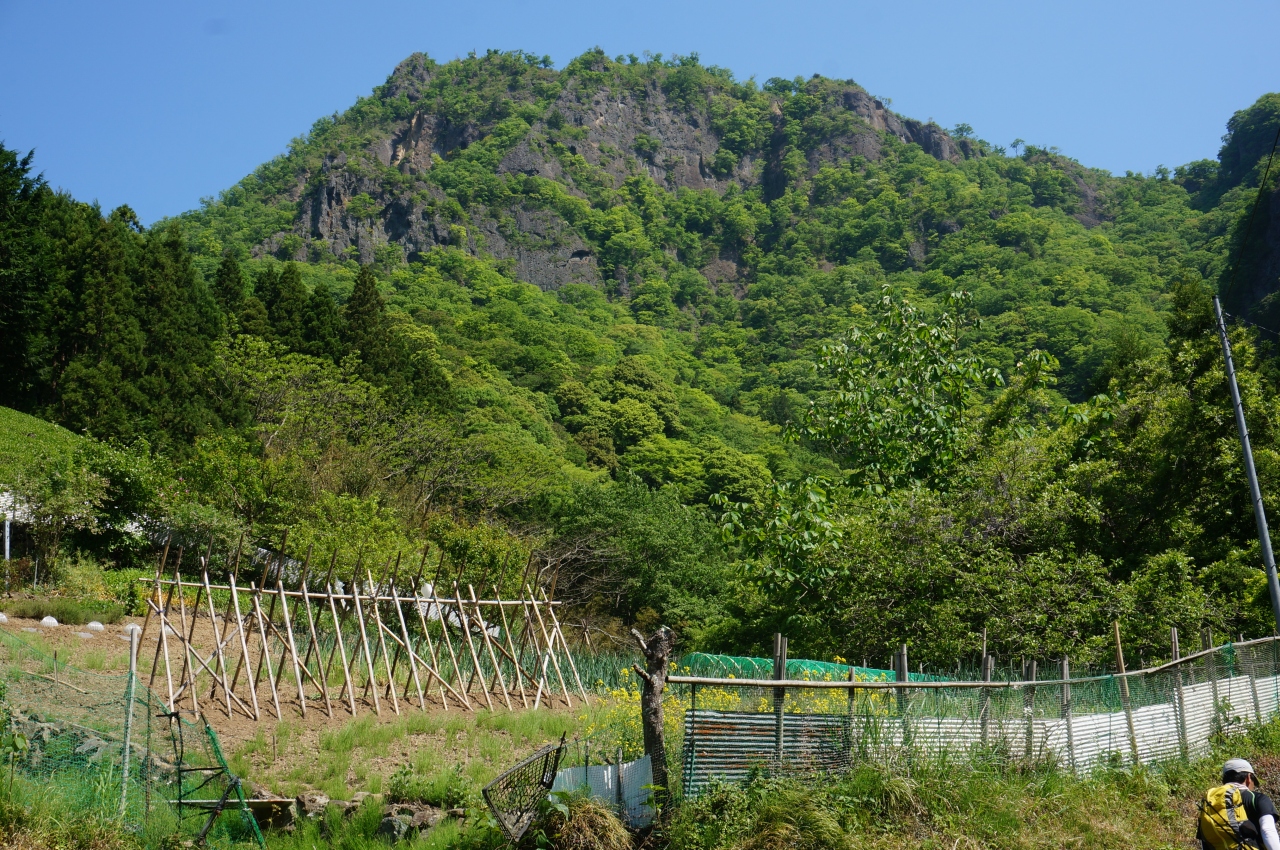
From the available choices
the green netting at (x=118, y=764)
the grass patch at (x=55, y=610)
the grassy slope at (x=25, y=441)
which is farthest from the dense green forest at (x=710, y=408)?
the green netting at (x=118, y=764)

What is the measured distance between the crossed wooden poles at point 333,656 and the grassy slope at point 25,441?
4434 mm

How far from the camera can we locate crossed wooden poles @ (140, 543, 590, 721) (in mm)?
13422

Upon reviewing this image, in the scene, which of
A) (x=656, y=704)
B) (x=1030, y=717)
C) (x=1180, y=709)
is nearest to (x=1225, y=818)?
(x=1030, y=717)

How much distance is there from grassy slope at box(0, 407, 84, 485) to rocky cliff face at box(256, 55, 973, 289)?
56.0 meters

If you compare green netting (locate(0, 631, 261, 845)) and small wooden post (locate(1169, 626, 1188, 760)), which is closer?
green netting (locate(0, 631, 261, 845))

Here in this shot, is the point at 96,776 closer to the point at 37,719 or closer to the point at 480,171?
the point at 37,719

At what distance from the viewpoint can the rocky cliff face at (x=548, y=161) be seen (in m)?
86.4

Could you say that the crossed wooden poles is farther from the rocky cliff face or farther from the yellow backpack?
the rocky cliff face

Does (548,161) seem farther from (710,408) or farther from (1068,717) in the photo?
(1068,717)

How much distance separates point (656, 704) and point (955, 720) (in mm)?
2701

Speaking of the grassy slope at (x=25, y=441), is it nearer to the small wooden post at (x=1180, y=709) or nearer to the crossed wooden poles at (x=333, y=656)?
the crossed wooden poles at (x=333, y=656)

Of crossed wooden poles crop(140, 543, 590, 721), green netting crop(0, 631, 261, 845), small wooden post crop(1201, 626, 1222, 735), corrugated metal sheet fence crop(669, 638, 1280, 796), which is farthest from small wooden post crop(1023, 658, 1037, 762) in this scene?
crossed wooden poles crop(140, 543, 590, 721)

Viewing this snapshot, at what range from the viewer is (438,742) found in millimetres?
12531

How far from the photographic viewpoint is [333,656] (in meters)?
17.7
